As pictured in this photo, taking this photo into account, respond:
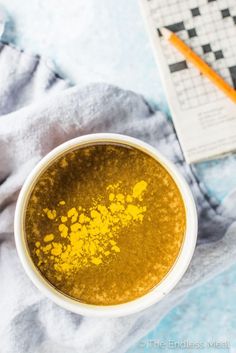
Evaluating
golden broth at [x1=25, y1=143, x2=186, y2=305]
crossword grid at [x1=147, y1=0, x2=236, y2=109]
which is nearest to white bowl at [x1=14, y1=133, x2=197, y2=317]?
golden broth at [x1=25, y1=143, x2=186, y2=305]

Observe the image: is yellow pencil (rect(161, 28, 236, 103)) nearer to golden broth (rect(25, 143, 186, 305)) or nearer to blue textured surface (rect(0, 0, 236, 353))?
blue textured surface (rect(0, 0, 236, 353))

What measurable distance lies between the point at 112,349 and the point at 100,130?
0.35m

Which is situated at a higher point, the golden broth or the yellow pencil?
the yellow pencil

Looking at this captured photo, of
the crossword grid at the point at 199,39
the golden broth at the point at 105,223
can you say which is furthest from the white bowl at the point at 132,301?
the crossword grid at the point at 199,39

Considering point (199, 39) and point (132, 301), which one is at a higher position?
point (199, 39)

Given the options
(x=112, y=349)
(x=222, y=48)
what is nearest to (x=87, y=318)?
(x=112, y=349)

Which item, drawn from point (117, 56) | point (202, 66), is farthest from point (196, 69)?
point (117, 56)

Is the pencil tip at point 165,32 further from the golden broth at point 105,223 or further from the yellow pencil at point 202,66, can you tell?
the golden broth at point 105,223

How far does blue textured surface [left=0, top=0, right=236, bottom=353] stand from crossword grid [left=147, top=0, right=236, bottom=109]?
34 mm

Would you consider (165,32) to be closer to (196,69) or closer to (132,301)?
(196,69)

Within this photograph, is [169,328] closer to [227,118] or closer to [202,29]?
[227,118]

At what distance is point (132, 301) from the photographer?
0.88m

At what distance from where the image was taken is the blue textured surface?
0.96 metres

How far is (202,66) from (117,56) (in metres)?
0.14
